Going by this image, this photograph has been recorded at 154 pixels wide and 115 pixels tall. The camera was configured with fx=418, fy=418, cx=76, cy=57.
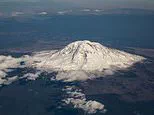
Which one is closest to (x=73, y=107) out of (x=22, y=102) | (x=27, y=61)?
(x=22, y=102)

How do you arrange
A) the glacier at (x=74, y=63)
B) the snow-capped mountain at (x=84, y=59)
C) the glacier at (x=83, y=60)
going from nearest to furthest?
the glacier at (x=74, y=63) < the glacier at (x=83, y=60) < the snow-capped mountain at (x=84, y=59)

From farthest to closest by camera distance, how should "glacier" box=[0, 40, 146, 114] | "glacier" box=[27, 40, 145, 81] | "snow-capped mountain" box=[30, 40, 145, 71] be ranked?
"snow-capped mountain" box=[30, 40, 145, 71], "glacier" box=[27, 40, 145, 81], "glacier" box=[0, 40, 146, 114]

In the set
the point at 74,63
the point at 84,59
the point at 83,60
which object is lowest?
the point at 74,63

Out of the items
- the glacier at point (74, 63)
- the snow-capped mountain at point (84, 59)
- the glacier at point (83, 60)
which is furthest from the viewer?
the snow-capped mountain at point (84, 59)

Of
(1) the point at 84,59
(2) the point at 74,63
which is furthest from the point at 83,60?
(2) the point at 74,63

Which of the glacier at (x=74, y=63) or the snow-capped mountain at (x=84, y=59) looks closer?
the glacier at (x=74, y=63)

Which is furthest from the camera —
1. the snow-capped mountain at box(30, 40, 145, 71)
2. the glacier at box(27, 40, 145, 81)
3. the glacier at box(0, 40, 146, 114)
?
the snow-capped mountain at box(30, 40, 145, 71)

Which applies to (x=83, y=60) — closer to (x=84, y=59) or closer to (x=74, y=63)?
(x=84, y=59)

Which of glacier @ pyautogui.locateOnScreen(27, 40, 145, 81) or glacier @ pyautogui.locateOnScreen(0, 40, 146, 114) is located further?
glacier @ pyautogui.locateOnScreen(27, 40, 145, 81)

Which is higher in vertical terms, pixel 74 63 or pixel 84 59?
pixel 84 59
